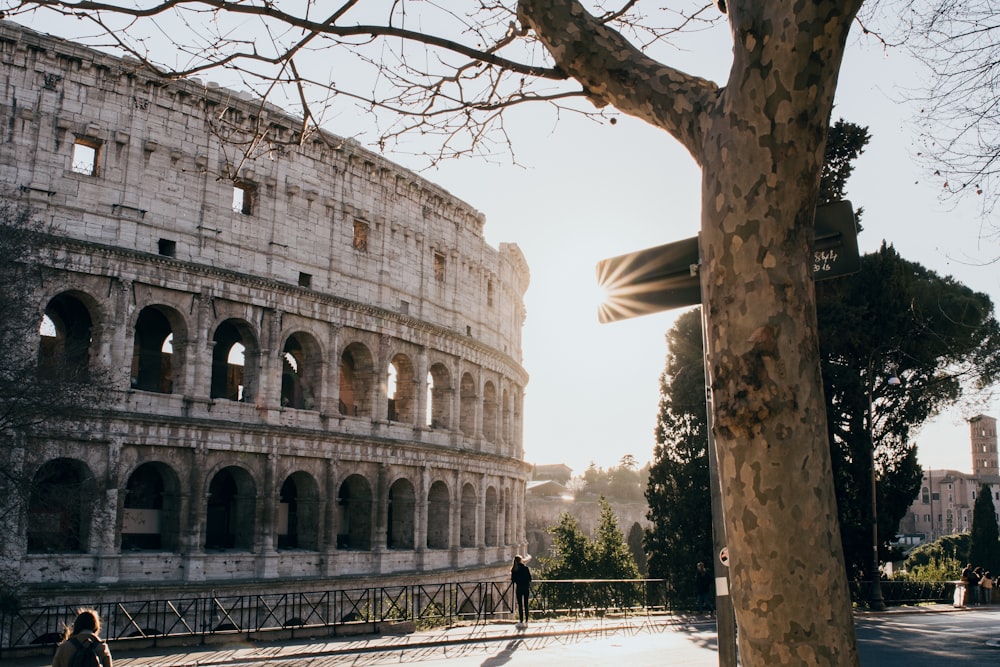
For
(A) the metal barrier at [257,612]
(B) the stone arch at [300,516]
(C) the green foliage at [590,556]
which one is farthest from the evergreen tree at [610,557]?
(B) the stone arch at [300,516]

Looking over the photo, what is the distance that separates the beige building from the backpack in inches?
3428

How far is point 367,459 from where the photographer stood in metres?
29.3

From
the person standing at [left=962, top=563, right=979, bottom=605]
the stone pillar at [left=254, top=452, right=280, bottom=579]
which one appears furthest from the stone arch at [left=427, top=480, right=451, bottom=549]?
the person standing at [left=962, top=563, right=979, bottom=605]

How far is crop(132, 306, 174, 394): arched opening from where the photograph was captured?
84.6 ft

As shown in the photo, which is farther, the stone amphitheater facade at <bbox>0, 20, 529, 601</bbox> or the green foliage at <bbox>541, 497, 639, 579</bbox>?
the green foliage at <bbox>541, 497, 639, 579</bbox>

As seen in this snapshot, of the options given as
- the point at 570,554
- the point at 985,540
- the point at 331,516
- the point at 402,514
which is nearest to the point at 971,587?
the point at 570,554

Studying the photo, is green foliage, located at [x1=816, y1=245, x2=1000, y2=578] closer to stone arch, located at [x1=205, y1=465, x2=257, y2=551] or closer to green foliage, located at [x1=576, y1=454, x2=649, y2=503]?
stone arch, located at [x1=205, y1=465, x2=257, y2=551]

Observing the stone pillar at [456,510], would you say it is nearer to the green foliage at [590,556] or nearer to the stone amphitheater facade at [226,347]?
the stone amphitheater facade at [226,347]

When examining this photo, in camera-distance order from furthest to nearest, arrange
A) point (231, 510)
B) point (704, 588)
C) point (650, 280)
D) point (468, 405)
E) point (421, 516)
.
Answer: point (468, 405) < point (421, 516) < point (231, 510) < point (704, 588) < point (650, 280)

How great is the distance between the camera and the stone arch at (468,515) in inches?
1367

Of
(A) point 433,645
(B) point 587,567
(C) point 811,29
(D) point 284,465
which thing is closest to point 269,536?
(D) point 284,465

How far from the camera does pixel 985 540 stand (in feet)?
140

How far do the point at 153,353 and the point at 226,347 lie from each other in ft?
8.55

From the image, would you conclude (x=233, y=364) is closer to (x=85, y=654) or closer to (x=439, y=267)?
(x=439, y=267)
